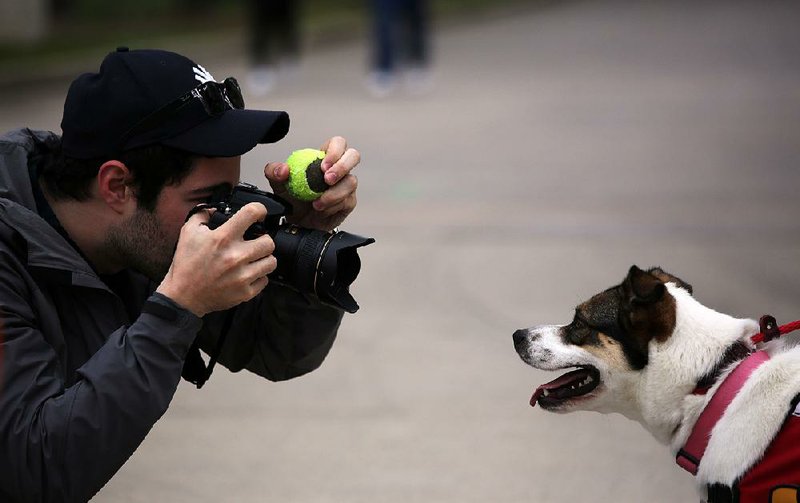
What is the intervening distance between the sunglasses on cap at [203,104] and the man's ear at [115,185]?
44 mm

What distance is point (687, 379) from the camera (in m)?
3.00

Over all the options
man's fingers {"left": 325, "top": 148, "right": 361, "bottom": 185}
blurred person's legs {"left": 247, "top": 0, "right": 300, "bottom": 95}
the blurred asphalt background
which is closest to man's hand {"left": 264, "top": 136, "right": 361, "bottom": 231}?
man's fingers {"left": 325, "top": 148, "right": 361, "bottom": 185}

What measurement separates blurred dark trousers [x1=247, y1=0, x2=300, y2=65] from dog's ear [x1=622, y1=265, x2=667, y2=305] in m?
10.4

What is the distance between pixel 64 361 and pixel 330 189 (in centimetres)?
74

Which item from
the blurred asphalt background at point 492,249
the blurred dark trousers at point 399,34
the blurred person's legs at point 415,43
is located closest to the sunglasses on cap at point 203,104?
the blurred asphalt background at point 492,249

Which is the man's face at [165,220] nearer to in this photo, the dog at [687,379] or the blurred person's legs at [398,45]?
the dog at [687,379]

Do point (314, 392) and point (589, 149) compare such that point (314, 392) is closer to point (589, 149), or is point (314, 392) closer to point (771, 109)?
point (589, 149)

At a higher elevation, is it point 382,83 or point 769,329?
point 769,329

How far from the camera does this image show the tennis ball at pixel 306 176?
286 cm

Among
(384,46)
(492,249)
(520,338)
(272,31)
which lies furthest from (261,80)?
(520,338)

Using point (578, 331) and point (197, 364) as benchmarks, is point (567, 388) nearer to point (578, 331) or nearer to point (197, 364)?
point (578, 331)

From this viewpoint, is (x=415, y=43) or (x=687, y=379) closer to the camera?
(x=687, y=379)

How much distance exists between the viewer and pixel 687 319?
3.04m

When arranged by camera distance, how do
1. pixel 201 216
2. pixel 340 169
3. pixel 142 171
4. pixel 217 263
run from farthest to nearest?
pixel 340 169, pixel 142 171, pixel 201 216, pixel 217 263
